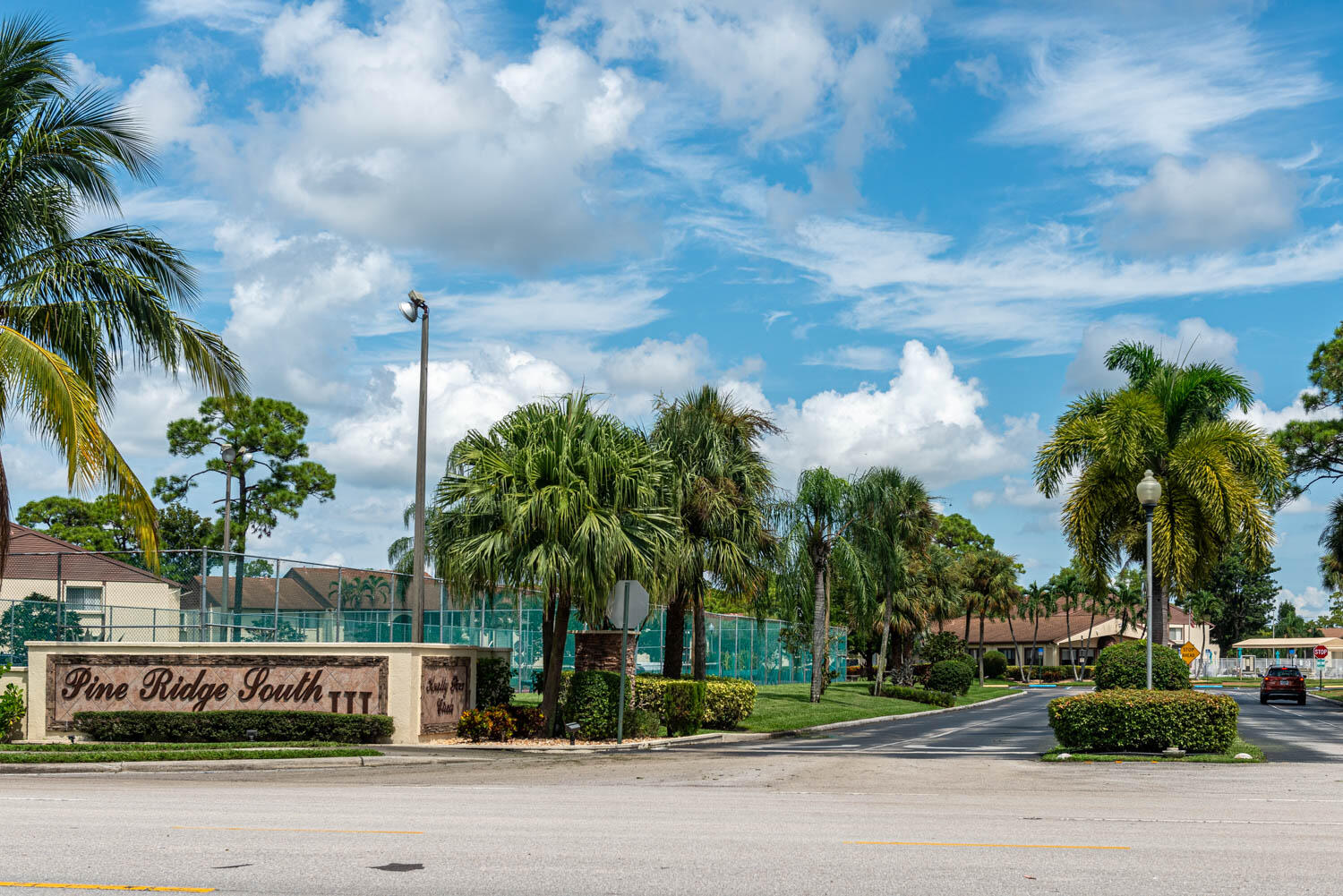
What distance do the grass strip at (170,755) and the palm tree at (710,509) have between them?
9144 mm

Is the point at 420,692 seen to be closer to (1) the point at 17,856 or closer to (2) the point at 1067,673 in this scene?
(1) the point at 17,856

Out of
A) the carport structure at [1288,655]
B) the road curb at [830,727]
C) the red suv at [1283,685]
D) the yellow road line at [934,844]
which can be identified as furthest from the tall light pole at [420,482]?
the carport structure at [1288,655]

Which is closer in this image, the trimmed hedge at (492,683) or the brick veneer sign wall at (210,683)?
the brick veneer sign wall at (210,683)

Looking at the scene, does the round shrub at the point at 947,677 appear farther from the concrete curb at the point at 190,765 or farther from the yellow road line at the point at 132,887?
the yellow road line at the point at 132,887

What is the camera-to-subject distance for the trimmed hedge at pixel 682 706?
24359mm

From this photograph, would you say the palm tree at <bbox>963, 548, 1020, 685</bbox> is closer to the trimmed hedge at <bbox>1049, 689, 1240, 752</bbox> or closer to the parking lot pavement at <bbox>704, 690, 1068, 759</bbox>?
the parking lot pavement at <bbox>704, 690, 1068, 759</bbox>

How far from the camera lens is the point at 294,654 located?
22438 mm

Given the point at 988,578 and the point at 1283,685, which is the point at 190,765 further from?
the point at 988,578

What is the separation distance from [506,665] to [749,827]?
15567mm

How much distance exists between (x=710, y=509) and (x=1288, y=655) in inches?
4185

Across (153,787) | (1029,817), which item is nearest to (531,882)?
(1029,817)

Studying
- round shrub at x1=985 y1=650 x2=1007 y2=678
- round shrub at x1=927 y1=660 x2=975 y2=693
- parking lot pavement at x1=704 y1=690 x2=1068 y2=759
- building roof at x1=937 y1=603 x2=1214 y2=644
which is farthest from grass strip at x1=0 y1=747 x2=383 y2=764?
building roof at x1=937 y1=603 x2=1214 y2=644

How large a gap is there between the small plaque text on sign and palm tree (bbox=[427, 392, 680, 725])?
1.63 m

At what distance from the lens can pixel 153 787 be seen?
15.1m
